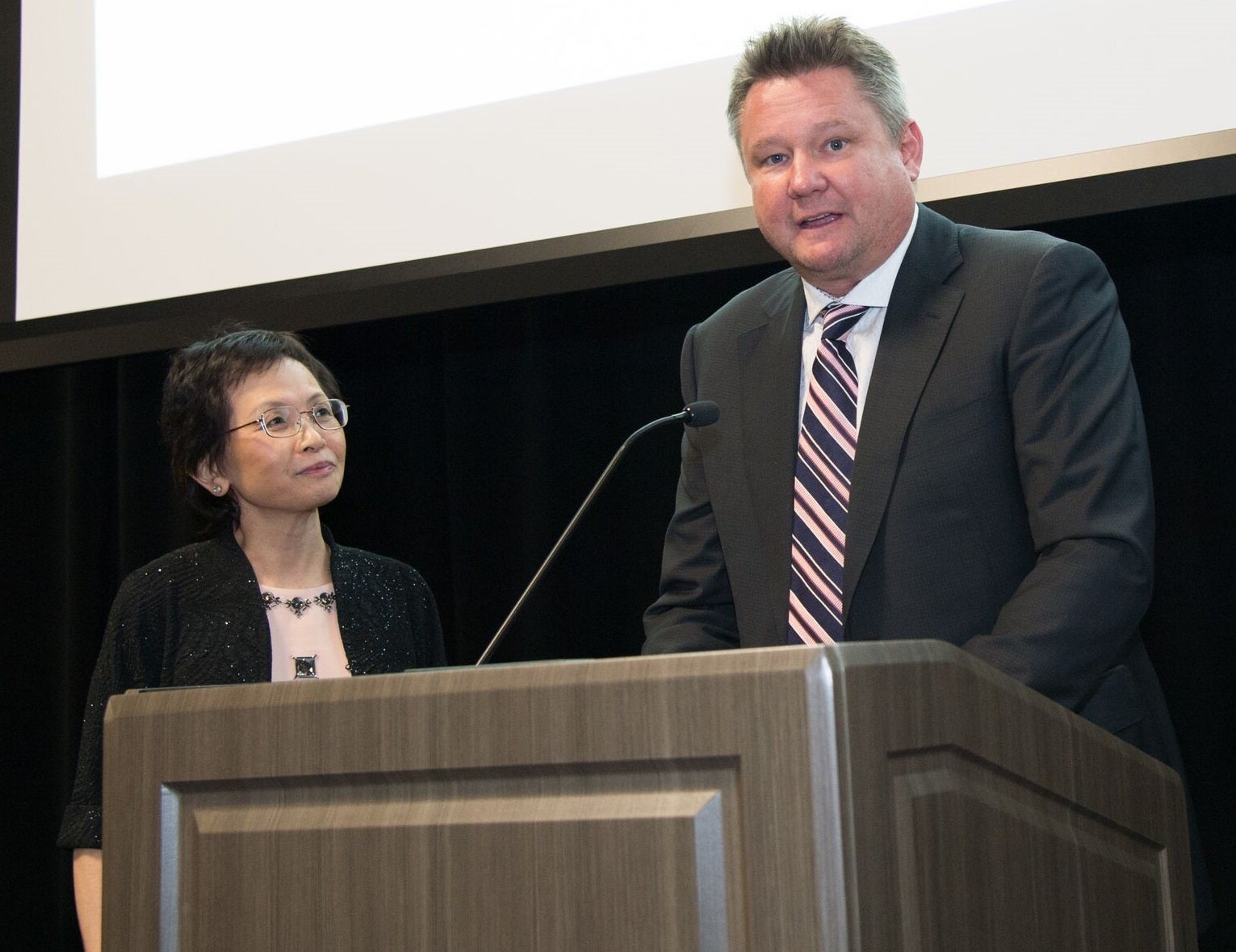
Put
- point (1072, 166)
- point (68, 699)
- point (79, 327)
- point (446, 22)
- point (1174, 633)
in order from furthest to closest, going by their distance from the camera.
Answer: point (68, 699), point (79, 327), point (446, 22), point (1174, 633), point (1072, 166)

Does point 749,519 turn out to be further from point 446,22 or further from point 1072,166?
point 446,22

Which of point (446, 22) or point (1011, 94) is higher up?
point (446, 22)

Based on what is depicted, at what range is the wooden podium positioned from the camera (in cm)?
95

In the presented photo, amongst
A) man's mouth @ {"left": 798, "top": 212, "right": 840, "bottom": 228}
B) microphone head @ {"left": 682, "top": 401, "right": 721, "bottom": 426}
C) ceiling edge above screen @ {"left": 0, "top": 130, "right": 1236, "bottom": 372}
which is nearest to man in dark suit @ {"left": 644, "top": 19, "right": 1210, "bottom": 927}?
man's mouth @ {"left": 798, "top": 212, "right": 840, "bottom": 228}

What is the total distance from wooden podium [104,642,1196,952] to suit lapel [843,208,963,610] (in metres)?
0.45

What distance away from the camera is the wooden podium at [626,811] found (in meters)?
0.95

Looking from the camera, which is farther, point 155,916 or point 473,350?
point 473,350

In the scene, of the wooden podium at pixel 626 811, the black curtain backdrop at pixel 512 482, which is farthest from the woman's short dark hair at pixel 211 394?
the wooden podium at pixel 626 811

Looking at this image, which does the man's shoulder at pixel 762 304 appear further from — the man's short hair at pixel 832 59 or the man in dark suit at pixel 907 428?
the man's short hair at pixel 832 59

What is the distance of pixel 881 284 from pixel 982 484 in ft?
1.11

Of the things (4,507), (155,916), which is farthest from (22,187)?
(155,916)

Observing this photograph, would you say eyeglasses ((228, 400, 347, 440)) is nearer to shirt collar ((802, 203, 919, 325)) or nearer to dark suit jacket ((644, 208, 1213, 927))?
dark suit jacket ((644, 208, 1213, 927))

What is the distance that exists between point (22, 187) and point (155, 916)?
95.2 inches

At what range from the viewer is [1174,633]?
2498mm
